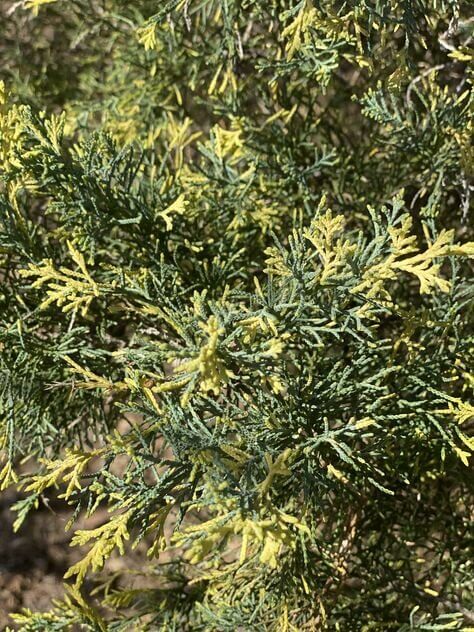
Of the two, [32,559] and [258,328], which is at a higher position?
[258,328]

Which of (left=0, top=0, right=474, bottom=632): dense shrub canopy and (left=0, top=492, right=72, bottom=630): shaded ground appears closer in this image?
(left=0, top=0, right=474, bottom=632): dense shrub canopy

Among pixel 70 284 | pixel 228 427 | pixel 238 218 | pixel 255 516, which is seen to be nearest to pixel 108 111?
pixel 238 218

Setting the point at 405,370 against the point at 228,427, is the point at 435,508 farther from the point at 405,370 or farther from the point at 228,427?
the point at 228,427

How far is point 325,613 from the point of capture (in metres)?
2.34

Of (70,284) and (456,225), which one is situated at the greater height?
(70,284)

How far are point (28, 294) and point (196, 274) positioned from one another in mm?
597

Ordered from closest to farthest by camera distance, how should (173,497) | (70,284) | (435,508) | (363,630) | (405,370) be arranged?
(173,497)
(70,284)
(405,370)
(363,630)
(435,508)

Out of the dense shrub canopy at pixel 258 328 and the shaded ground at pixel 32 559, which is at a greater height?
the dense shrub canopy at pixel 258 328

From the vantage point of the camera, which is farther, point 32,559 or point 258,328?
point 32,559

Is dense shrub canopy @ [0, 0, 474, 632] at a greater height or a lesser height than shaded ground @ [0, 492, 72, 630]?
greater

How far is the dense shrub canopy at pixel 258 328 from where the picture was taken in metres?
1.80

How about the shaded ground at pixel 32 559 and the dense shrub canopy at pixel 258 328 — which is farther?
the shaded ground at pixel 32 559

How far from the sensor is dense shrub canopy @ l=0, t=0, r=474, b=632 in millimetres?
1804

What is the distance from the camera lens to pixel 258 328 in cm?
192
